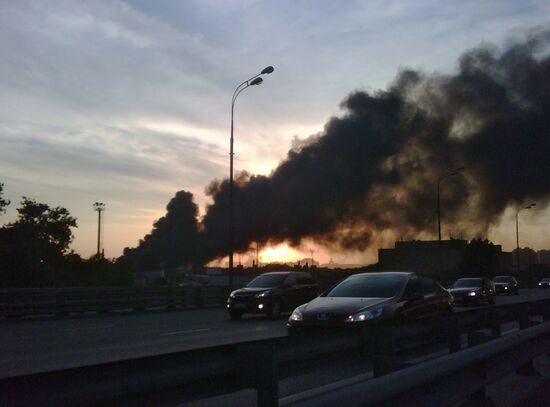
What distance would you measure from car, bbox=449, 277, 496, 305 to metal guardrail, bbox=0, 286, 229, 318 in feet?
37.7

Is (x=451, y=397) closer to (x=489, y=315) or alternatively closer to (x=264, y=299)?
(x=489, y=315)

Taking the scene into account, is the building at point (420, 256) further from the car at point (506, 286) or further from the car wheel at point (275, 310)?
the car wheel at point (275, 310)

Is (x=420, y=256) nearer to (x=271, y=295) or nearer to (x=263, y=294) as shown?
(x=271, y=295)

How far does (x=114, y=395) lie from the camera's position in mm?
3461

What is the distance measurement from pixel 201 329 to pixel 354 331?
1303cm

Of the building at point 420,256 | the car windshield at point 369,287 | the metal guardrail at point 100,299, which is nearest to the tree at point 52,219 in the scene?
the building at point 420,256

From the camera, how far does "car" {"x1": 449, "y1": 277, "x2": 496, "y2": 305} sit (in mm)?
32562

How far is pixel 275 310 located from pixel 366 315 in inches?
549

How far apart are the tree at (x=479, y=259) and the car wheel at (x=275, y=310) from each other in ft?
184

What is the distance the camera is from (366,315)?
423 inches

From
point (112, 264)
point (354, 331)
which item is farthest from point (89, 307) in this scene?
point (112, 264)

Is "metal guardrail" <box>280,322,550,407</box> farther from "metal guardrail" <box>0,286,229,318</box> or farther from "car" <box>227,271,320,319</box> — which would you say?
"metal guardrail" <box>0,286,229,318</box>

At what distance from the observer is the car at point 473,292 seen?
107ft

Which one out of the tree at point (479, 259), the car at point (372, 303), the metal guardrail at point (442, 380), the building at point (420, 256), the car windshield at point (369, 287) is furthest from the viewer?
the building at point (420, 256)
